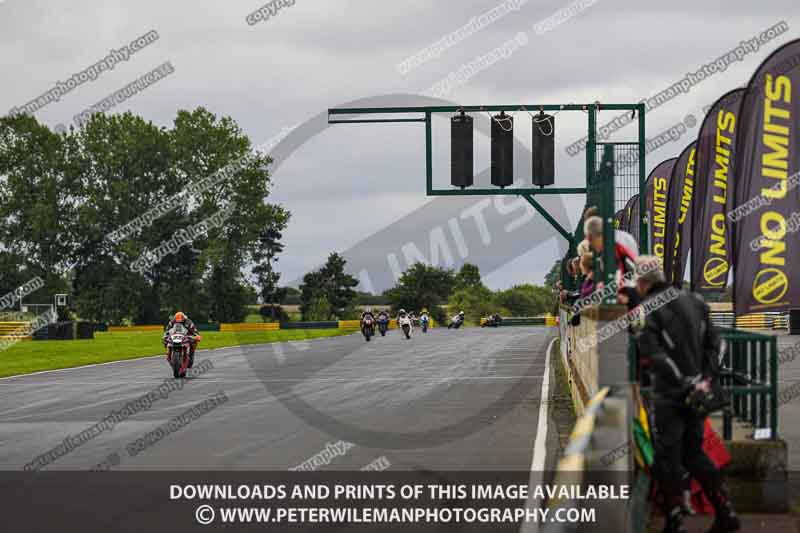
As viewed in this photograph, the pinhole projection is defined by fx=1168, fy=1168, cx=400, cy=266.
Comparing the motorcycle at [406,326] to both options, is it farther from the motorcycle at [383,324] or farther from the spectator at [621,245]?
the spectator at [621,245]

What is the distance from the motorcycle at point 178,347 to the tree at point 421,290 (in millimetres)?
124009

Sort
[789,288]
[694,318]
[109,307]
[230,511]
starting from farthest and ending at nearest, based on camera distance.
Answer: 1. [109,307]
2. [789,288]
3. [230,511]
4. [694,318]

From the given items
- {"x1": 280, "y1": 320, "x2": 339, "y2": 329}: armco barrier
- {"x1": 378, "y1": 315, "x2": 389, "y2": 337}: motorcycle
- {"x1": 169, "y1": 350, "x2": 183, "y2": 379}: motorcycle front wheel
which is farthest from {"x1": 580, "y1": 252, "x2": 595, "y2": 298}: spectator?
{"x1": 280, "y1": 320, "x2": 339, "y2": 329}: armco barrier

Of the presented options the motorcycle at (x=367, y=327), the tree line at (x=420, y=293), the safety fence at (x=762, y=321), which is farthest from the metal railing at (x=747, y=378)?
the tree line at (x=420, y=293)

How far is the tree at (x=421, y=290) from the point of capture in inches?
6078

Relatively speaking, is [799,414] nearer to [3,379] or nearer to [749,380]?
[749,380]

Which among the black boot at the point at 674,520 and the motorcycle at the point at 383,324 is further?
the motorcycle at the point at 383,324

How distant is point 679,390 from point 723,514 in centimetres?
82

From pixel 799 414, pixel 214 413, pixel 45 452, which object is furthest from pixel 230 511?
pixel 799 414

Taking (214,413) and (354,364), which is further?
(354,364)

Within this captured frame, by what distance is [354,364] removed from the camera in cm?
3192

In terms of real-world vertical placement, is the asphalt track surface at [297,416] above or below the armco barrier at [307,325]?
below

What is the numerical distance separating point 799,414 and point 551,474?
22.8 feet

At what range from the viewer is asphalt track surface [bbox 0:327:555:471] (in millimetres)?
11961
